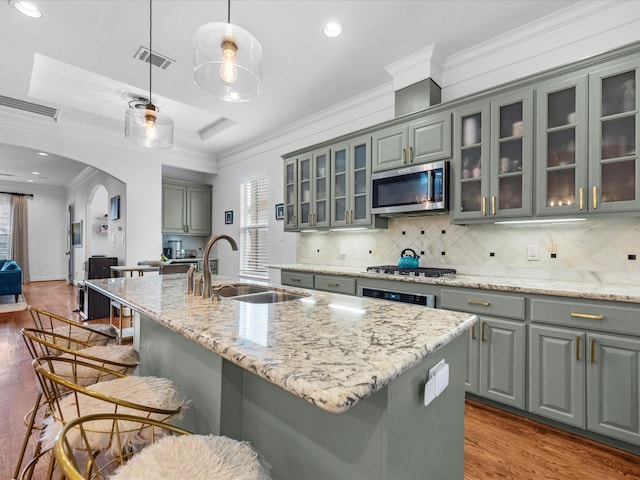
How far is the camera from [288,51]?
2918 millimetres

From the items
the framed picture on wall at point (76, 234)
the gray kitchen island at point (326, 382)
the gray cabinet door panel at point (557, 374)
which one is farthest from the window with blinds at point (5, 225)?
the gray cabinet door panel at point (557, 374)

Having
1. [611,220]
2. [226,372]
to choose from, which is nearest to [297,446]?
[226,372]

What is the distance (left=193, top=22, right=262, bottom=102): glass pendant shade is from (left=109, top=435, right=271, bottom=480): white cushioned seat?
1686 mm

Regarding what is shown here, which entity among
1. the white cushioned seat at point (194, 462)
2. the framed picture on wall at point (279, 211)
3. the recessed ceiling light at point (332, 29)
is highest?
the recessed ceiling light at point (332, 29)

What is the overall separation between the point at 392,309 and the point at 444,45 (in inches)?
102

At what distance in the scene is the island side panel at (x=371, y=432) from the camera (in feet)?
2.73

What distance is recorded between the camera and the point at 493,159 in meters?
2.46

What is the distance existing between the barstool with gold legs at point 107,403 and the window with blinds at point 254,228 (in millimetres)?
3940

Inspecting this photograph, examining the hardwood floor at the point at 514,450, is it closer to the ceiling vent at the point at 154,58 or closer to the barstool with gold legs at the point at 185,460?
the barstool with gold legs at the point at 185,460

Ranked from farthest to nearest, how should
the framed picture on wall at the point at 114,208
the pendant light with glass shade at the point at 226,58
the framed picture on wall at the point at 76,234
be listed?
1. the framed picture on wall at the point at 76,234
2. the framed picture on wall at the point at 114,208
3. the pendant light with glass shade at the point at 226,58

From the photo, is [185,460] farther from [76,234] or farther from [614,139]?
[76,234]

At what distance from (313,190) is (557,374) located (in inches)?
112

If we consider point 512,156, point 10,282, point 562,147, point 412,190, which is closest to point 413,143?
point 412,190

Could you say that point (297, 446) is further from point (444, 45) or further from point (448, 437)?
point (444, 45)
